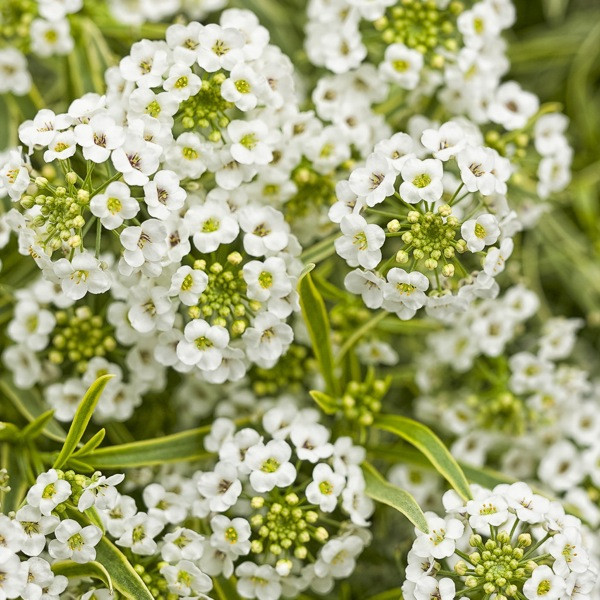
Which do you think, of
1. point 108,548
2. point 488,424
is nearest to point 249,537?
point 108,548

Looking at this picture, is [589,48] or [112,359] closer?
[112,359]

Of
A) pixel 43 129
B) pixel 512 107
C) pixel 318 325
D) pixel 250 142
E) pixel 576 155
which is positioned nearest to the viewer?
pixel 43 129

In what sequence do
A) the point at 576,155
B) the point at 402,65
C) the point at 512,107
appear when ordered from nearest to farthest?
the point at 402,65, the point at 512,107, the point at 576,155

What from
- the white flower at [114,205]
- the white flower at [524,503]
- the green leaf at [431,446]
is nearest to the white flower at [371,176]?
the white flower at [114,205]

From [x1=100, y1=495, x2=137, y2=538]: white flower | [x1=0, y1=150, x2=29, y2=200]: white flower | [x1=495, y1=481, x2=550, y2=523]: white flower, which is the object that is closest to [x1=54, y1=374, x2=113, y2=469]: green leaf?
[x1=100, y1=495, x2=137, y2=538]: white flower

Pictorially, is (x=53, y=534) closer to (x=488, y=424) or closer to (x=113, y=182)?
(x=113, y=182)

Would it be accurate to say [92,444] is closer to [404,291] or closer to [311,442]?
[311,442]

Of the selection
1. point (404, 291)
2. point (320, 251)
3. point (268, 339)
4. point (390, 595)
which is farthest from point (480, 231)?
point (390, 595)
